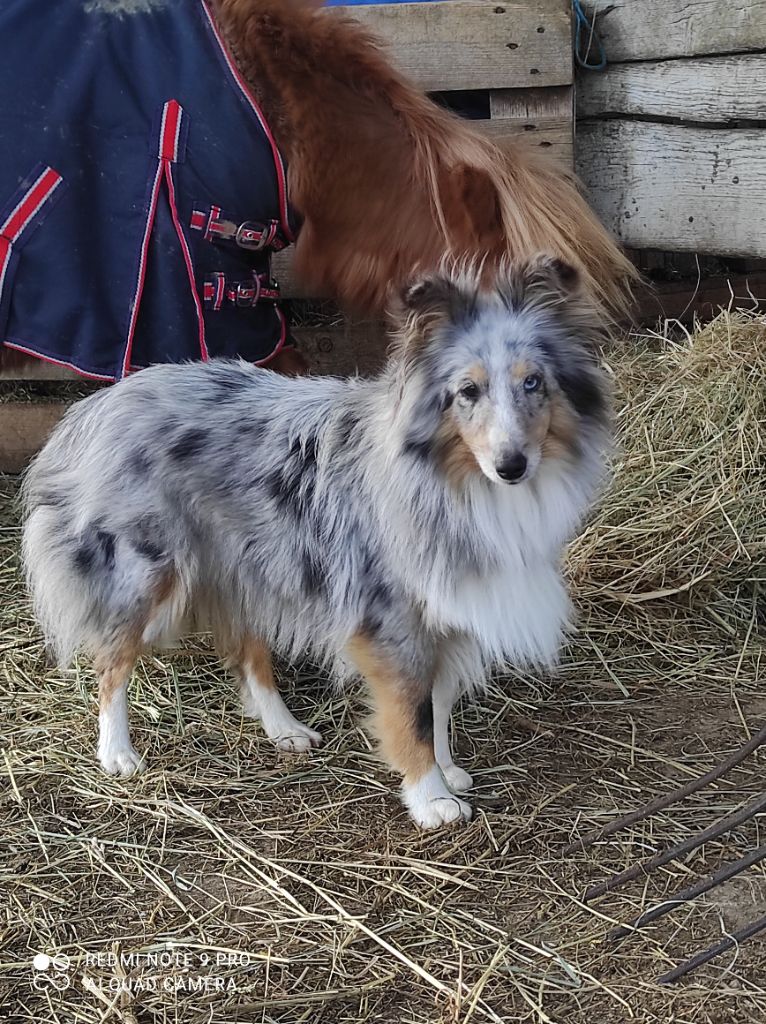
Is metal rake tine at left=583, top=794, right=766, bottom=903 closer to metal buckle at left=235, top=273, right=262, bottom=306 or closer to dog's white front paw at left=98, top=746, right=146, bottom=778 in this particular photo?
dog's white front paw at left=98, top=746, right=146, bottom=778

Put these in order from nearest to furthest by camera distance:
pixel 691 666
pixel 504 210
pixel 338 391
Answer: pixel 338 391, pixel 504 210, pixel 691 666

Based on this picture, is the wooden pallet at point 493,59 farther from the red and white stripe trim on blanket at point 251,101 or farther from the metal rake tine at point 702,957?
the metal rake tine at point 702,957

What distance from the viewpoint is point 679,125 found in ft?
14.2

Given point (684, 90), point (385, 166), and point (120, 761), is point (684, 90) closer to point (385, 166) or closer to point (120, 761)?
point (385, 166)

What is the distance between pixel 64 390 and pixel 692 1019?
410cm

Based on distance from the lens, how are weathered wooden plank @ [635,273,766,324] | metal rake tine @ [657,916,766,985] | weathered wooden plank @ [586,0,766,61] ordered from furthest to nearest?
weathered wooden plank @ [635,273,766,324] < weathered wooden plank @ [586,0,766,61] < metal rake tine @ [657,916,766,985]

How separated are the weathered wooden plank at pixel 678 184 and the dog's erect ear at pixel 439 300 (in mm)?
2252

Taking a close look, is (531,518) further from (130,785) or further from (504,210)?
(130,785)

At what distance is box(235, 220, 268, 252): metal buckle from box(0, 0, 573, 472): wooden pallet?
0.58 meters

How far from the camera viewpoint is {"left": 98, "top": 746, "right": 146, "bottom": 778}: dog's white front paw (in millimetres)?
3129

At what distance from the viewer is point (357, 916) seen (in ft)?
8.29

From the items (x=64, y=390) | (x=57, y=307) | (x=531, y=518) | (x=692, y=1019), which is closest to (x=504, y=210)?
(x=531, y=518)

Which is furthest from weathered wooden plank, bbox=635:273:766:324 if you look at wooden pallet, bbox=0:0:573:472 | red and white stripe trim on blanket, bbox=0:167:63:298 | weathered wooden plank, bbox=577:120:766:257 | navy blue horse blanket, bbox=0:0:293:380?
red and white stripe trim on blanket, bbox=0:167:63:298

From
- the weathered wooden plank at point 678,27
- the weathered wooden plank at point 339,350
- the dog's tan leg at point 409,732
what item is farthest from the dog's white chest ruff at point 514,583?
the weathered wooden plank at point 678,27
